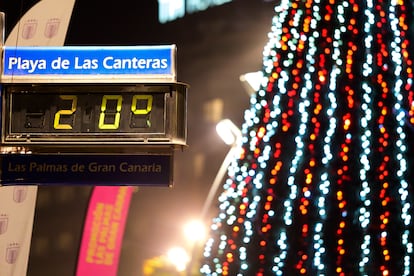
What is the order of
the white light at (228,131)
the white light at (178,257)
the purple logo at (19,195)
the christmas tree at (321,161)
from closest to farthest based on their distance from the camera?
1. the christmas tree at (321,161)
2. the white light at (178,257)
3. the white light at (228,131)
4. the purple logo at (19,195)

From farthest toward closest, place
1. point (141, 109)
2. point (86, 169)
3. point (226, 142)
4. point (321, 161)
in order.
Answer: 1. point (226, 142)
2. point (321, 161)
3. point (141, 109)
4. point (86, 169)

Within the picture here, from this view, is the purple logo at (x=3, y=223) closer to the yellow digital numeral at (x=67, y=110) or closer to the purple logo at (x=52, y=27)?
the purple logo at (x=52, y=27)

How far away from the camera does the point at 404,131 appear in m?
5.58

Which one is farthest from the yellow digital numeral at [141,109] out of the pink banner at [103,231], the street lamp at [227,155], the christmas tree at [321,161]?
the pink banner at [103,231]

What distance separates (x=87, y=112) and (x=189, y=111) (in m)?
2.46

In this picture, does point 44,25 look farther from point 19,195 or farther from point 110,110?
point 110,110

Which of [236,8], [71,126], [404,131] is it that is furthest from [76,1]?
[404,131]

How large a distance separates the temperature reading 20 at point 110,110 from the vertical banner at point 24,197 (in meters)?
2.65

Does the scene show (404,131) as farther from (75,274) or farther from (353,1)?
(75,274)

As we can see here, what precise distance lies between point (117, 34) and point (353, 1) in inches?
115

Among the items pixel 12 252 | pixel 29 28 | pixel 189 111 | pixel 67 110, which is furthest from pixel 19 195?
pixel 67 110

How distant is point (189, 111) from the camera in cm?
745

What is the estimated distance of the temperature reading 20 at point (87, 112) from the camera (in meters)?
4.98

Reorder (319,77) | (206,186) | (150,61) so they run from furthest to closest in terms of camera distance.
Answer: (206,186) → (319,77) → (150,61)
